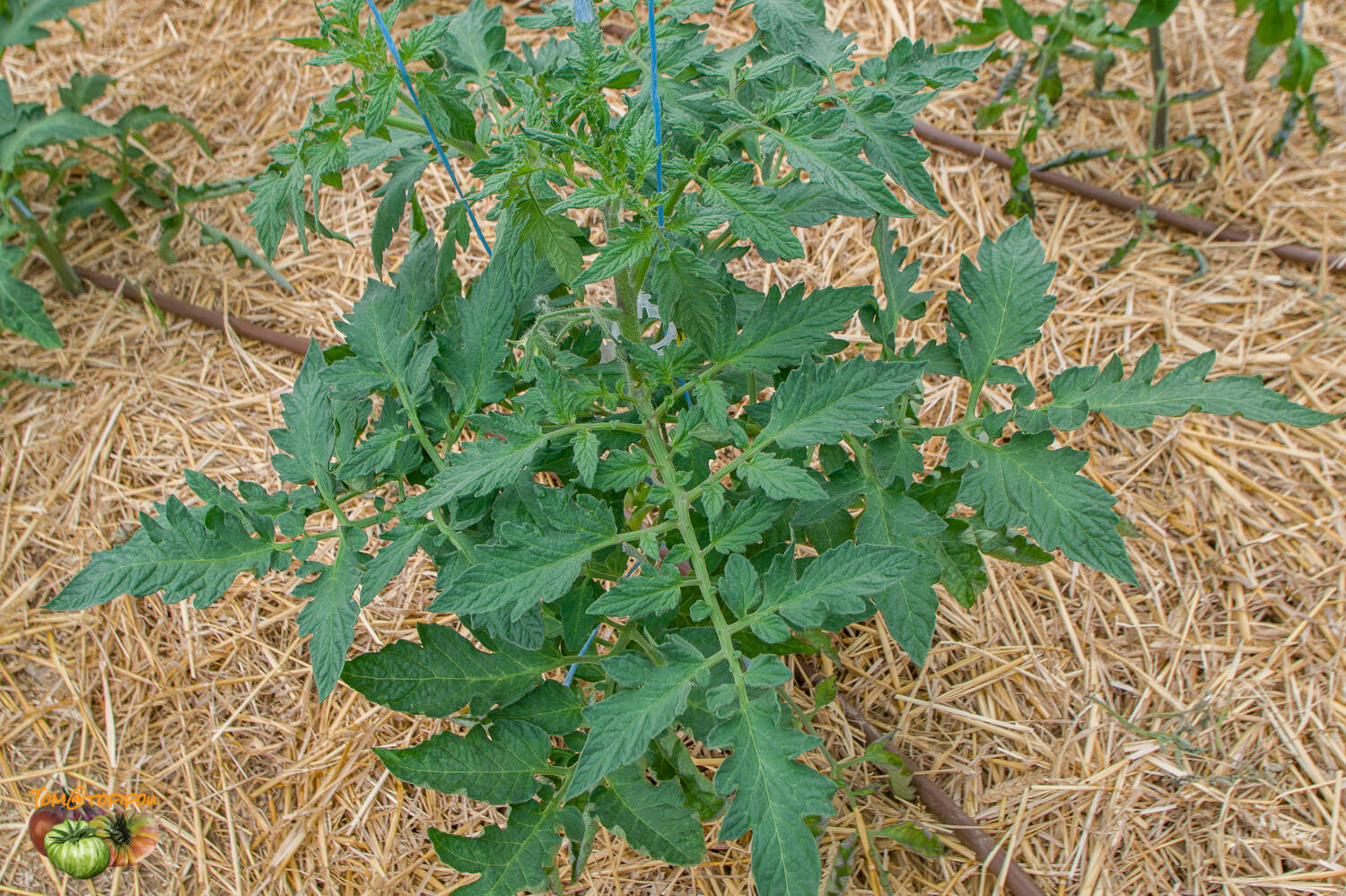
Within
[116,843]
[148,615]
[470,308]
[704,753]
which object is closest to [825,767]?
[704,753]

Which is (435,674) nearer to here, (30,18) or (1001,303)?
(1001,303)

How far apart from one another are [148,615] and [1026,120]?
2.08 meters

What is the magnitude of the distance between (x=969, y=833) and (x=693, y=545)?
813 mm

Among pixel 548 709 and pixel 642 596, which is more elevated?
pixel 642 596

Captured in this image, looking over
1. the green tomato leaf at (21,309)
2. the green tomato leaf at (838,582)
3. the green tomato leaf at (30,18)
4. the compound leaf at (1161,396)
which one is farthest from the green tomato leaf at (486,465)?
the green tomato leaf at (30,18)

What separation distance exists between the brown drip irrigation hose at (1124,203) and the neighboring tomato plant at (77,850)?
200cm

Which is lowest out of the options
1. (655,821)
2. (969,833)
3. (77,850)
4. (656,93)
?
(969,833)

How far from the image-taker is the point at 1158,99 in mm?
2207

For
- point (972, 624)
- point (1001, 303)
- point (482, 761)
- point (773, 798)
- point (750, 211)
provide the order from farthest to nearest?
point (972, 624)
point (1001, 303)
point (482, 761)
point (750, 211)
point (773, 798)

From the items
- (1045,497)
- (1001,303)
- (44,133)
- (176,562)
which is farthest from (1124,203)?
(44,133)

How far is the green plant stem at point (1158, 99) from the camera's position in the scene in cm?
217

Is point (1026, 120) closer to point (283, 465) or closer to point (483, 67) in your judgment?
point (483, 67)

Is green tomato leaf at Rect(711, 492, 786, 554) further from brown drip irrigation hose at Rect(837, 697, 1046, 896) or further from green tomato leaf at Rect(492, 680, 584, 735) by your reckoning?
brown drip irrigation hose at Rect(837, 697, 1046, 896)

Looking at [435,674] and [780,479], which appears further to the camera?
[435,674]
